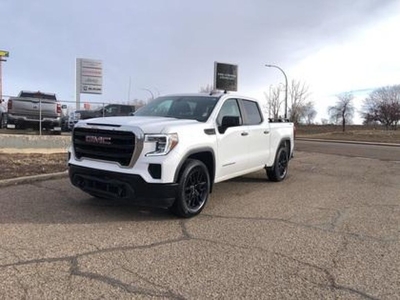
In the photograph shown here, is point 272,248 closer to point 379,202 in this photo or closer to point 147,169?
point 147,169

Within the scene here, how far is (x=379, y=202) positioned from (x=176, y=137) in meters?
4.13

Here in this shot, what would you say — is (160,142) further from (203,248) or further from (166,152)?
(203,248)

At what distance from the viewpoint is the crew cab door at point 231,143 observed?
6895mm

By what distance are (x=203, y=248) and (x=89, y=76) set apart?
33483mm

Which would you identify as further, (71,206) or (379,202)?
(379,202)

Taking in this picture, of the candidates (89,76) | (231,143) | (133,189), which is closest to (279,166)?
(231,143)

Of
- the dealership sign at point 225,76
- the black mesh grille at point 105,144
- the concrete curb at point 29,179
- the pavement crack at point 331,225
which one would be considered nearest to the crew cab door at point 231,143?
the pavement crack at point 331,225

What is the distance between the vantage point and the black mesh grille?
5719mm

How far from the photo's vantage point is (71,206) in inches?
259

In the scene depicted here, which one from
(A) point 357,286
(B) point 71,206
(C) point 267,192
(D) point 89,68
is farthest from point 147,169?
(D) point 89,68

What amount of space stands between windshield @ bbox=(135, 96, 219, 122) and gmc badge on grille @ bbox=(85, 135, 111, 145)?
1.40 m

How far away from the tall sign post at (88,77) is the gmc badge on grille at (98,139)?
2998cm

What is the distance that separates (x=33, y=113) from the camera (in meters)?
15.6

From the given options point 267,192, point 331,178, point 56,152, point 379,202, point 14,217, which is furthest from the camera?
point 56,152
